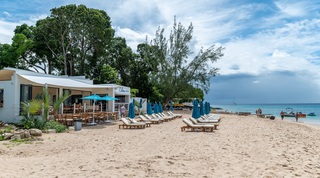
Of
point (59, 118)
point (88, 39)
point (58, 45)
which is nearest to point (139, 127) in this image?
point (59, 118)

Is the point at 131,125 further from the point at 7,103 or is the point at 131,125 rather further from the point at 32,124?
the point at 7,103

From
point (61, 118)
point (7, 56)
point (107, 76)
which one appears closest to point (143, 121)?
point (61, 118)

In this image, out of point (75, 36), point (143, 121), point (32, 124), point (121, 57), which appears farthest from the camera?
point (121, 57)

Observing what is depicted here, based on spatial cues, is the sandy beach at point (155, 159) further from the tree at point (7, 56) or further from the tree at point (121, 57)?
the tree at point (121, 57)

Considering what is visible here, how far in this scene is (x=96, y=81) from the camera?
119ft

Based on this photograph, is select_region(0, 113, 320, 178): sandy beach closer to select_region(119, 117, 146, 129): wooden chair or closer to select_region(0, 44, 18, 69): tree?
select_region(119, 117, 146, 129): wooden chair

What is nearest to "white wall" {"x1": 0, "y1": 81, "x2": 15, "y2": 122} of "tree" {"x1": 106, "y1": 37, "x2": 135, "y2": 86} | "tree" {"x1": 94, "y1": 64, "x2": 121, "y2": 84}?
"tree" {"x1": 94, "y1": 64, "x2": 121, "y2": 84}

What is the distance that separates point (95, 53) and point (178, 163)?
101 feet

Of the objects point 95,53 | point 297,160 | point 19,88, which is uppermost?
point 95,53

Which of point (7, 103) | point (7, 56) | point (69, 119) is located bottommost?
point (69, 119)

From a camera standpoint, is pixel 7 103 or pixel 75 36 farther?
pixel 75 36

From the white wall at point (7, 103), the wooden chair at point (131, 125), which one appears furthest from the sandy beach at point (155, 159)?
the white wall at point (7, 103)

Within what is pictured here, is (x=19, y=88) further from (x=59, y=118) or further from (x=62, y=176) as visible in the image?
(x=62, y=176)

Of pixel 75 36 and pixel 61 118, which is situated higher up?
pixel 75 36
